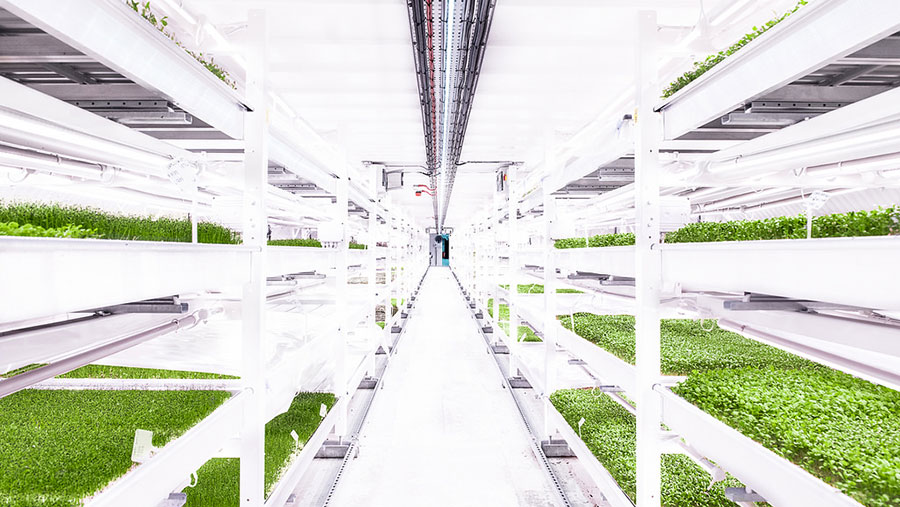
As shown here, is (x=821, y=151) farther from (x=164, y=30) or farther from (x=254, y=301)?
(x=164, y=30)

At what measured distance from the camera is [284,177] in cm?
266

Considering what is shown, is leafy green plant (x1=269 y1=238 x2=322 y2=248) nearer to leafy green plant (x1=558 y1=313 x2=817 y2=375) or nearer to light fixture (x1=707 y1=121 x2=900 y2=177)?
leafy green plant (x1=558 y1=313 x2=817 y2=375)

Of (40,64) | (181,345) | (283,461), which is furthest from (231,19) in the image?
(283,461)

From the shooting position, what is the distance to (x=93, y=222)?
974 millimetres

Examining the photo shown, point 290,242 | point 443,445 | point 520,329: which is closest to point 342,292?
point 290,242

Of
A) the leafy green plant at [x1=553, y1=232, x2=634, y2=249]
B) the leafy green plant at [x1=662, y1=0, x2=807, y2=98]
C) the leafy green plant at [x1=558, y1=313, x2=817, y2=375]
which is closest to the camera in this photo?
the leafy green plant at [x1=662, y1=0, x2=807, y2=98]

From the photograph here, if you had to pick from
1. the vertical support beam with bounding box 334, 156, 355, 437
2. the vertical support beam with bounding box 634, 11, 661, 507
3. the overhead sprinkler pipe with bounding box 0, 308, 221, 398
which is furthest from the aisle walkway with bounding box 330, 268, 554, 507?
the overhead sprinkler pipe with bounding box 0, 308, 221, 398

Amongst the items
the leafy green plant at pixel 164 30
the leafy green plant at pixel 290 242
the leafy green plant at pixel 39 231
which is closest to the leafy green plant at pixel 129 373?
the leafy green plant at pixel 290 242

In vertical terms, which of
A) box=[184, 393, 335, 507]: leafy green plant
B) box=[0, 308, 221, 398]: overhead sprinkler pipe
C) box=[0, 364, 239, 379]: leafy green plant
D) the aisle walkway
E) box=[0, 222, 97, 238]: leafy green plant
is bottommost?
the aisle walkway

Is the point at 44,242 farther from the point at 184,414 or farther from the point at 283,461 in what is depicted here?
the point at 283,461

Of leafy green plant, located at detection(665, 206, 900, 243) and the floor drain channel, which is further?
the floor drain channel

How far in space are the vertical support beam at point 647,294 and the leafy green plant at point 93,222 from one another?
1.51 meters

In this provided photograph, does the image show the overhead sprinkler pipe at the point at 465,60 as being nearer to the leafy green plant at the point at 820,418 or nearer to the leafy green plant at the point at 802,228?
the leafy green plant at the point at 802,228

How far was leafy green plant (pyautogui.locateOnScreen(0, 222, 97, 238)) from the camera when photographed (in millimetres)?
719
